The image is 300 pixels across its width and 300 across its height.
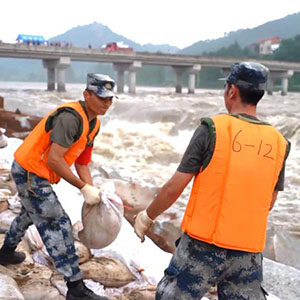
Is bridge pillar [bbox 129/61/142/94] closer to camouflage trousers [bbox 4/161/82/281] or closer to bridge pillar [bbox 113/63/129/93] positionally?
bridge pillar [bbox 113/63/129/93]

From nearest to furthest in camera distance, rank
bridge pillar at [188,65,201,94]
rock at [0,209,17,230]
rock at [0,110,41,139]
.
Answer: rock at [0,209,17,230]
rock at [0,110,41,139]
bridge pillar at [188,65,201,94]

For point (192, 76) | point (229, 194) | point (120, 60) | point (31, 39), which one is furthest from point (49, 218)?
point (192, 76)

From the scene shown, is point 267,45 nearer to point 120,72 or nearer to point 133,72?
point 120,72

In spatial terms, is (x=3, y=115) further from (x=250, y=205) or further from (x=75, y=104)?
(x=250, y=205)

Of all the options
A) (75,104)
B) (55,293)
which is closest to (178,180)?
(75,104)

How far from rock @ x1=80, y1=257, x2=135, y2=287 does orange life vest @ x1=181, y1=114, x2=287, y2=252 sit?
175 centimetres

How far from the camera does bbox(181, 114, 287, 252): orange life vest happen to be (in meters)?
1.89

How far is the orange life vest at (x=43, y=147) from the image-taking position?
2.76 metres

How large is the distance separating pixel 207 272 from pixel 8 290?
1425mm

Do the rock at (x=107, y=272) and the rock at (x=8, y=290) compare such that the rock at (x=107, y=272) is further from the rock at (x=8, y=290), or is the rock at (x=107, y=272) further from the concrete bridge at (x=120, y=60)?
the concrete bridge at (x=120, y=60)

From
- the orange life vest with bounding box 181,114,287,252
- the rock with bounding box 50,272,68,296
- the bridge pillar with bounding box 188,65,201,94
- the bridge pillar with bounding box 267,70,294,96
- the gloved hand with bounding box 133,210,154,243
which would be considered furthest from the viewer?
the bridge pillar with bounding box 267,70,294,96

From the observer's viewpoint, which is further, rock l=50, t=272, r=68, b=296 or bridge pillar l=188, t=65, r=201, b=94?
bridge pillar l=188, t=65, r=201, b=94

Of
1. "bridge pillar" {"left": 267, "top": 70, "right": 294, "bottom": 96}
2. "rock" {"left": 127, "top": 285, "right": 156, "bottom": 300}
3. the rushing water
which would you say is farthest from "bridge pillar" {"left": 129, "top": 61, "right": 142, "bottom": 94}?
"rock" {"left": 127, "top": 285, "right": 156, "bottom": 300}

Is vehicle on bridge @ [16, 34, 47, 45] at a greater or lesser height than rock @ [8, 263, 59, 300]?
greater
